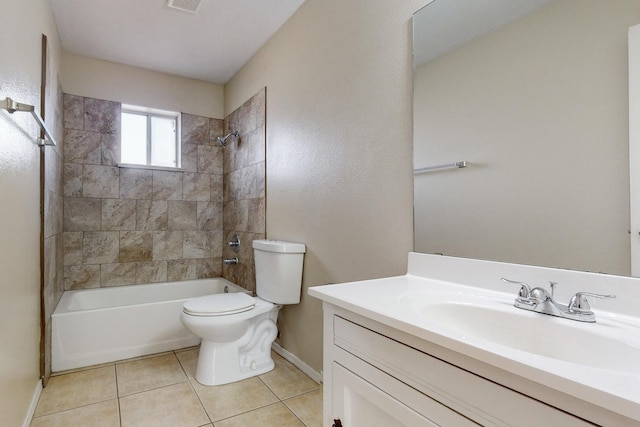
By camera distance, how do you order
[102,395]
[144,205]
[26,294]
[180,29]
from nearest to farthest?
1. [26,294]
2. [102,395]
3. [180,29]
4. [144,205]

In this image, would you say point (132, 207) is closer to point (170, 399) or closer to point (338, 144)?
point (170, 399)

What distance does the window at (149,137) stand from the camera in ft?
10.5

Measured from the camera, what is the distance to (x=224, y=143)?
134 inches

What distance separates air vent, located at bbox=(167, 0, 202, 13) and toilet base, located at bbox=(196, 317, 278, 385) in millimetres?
2094

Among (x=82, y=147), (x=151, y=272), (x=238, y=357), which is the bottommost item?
(x=238, y=357)

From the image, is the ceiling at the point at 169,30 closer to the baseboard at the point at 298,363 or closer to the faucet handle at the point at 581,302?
the faucet handle at the point at 581,302

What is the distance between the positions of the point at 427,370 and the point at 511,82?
916 millimetres

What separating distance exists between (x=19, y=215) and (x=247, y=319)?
1229 mm

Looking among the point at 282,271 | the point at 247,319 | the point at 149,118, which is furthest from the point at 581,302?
the point at 149,118

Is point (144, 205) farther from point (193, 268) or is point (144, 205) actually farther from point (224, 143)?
point (224, 143)

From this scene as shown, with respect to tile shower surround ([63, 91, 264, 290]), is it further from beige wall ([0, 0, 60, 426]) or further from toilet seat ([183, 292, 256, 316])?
beige wall ([0, 0, 60, 426])

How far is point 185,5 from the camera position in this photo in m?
2.15

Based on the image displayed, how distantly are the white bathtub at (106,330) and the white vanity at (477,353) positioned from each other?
6.22 feet

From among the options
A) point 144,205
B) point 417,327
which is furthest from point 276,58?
point 417,327
